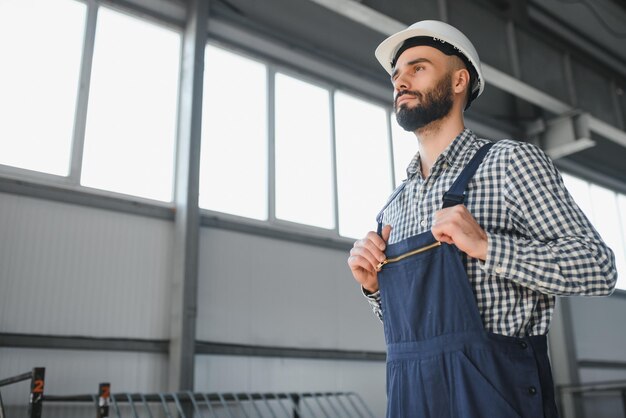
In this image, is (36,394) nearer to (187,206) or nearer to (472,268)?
(187,206)

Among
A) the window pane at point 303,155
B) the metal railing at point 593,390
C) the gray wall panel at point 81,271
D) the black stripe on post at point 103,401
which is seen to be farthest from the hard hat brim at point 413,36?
the metal railing at point 593,390

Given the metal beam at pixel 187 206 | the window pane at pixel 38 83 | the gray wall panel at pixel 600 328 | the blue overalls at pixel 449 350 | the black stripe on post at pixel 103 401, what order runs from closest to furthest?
1. the blue overalls at pixel 449 350
2. the black stripe on post at pixel 103 401
3. the window pane at pixel 38 83
4. the metal beam at pixel 187 206
5. the gray wall panel at pixel 600 328

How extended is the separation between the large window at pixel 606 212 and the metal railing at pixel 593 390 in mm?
2015

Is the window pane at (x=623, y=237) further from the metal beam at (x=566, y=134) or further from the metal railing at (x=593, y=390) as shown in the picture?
the metal beam at (x=566, y=134)

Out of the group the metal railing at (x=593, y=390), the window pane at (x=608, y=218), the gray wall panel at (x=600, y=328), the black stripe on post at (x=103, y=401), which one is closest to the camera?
the black stripe on post at (x=103, y=401)

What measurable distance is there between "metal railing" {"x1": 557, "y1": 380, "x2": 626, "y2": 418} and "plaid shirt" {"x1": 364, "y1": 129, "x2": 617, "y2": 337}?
26.4 feet

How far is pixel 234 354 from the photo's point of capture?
241 inches

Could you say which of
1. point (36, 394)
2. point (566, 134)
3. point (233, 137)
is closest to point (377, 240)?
point (36, 394)

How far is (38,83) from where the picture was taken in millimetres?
5637

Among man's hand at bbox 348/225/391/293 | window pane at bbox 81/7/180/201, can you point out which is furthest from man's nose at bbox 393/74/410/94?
window pane at bbox 81/7/180/201

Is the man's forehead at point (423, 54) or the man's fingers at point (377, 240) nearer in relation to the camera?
the man's fingers at point (377, 240)

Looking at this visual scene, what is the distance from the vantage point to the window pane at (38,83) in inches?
213

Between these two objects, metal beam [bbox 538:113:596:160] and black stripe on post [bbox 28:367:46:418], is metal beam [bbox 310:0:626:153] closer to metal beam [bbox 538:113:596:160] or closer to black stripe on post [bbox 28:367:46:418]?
metal beam [bbox 538:113:596:160]

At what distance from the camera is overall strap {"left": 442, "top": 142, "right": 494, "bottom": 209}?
1.45 metres
